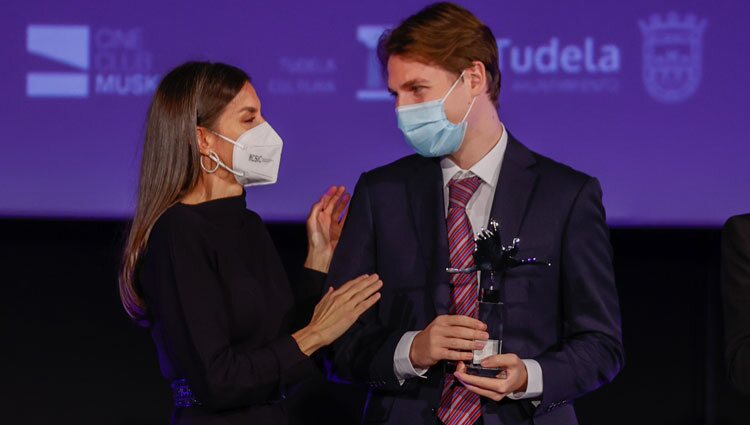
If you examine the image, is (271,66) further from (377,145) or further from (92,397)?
(92,397)

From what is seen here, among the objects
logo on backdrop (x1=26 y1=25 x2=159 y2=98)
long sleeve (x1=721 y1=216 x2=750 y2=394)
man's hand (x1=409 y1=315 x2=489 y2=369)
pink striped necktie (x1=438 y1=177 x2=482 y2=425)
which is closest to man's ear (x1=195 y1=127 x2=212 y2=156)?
pink striped necktie (x1=438 y1=177 x2=482 y2=425)

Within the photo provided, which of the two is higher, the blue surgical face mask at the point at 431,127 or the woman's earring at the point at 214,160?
the blue surgical face mask at the point at 431,127

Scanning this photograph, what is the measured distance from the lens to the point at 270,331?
7.95 feet

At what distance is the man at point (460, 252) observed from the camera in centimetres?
221

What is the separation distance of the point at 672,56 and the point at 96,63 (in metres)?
2.35

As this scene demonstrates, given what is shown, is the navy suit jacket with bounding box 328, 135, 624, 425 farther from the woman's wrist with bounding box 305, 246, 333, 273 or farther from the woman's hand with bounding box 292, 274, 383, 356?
the woman's wrist with bounding box 305, 246, 333, 273

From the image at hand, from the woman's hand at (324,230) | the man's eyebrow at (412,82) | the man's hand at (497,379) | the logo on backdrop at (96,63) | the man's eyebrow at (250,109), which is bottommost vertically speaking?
the man's hand at (497,379)

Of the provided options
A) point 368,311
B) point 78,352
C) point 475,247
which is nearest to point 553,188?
point 475,247

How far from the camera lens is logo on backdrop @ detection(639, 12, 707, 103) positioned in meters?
3.83

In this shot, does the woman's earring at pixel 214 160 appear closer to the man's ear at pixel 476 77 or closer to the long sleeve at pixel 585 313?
the man's ear at pixel 476 77

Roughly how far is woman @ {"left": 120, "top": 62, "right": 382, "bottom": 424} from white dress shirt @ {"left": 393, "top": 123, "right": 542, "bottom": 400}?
0.14 m

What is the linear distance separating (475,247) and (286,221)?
1905mm

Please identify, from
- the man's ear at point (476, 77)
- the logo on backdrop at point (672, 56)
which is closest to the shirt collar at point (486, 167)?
the man's ear at point (476, 77)

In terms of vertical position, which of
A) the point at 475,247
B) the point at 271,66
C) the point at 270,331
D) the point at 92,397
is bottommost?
the point at 92,397
